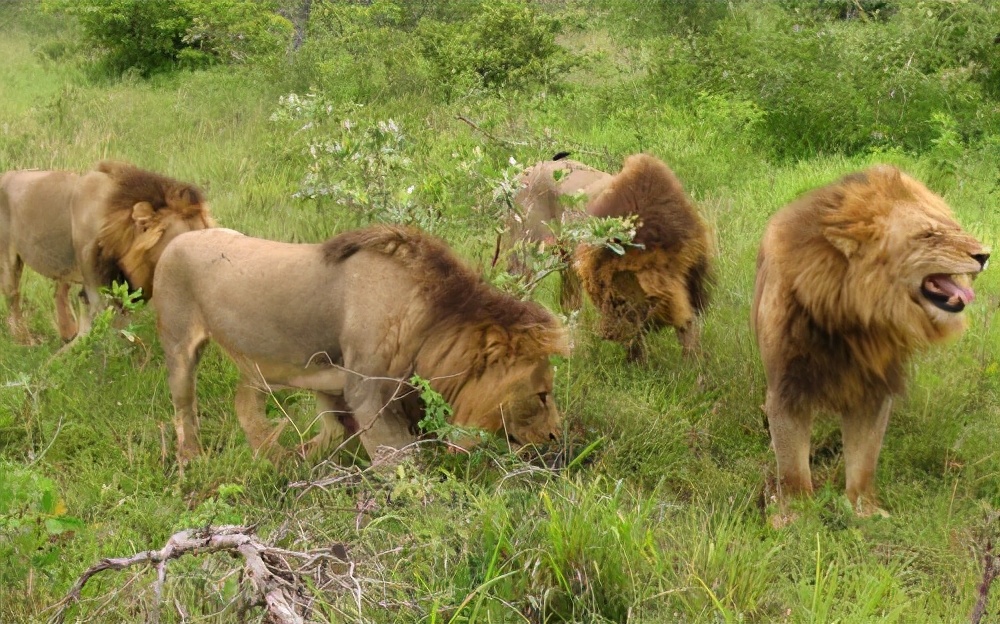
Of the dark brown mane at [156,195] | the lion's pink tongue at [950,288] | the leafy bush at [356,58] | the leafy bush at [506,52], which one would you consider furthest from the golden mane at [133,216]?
the leafy bush at [506,52]

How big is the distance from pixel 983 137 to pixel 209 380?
7.07 metres

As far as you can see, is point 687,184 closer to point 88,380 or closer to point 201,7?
point 88,380

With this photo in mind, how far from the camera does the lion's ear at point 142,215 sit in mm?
5988

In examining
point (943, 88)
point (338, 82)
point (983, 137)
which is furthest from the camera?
point (338, 82)

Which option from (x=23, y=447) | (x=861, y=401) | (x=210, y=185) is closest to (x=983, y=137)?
(x=861, y=401)

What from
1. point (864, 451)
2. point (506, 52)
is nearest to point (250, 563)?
point (864, 451)

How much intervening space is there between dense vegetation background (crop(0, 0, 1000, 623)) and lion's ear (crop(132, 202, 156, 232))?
0.59m

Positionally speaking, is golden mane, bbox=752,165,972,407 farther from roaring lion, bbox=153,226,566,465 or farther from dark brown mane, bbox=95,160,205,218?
dark brown mane, bbox=95,160,205,218

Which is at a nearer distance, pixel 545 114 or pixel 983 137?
pixel 983 137

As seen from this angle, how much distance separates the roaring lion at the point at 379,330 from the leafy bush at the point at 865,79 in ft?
20.6

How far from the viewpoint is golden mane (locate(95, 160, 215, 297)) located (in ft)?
19.6

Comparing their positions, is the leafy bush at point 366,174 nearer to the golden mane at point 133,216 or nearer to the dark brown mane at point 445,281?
the golden mane at point 133,216

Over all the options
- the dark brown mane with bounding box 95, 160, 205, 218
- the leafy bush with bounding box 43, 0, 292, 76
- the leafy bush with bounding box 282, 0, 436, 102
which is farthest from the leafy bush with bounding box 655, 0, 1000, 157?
the leafy bush with bounding box 43, 0, 292, 76

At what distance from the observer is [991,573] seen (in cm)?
317
